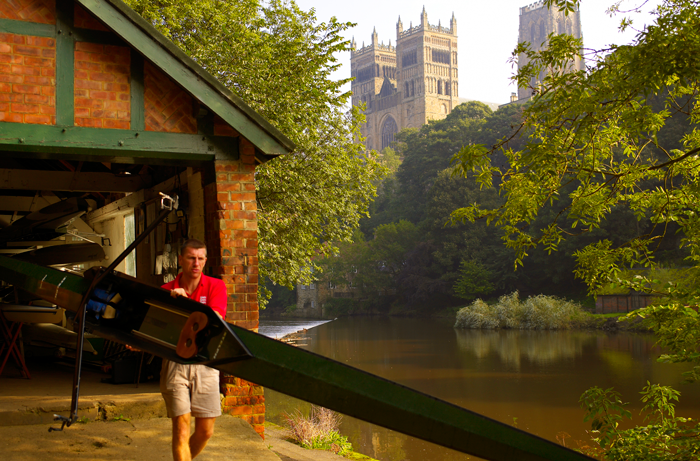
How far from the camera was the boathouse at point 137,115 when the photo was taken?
4871 millimetres

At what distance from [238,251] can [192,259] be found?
1.85 m

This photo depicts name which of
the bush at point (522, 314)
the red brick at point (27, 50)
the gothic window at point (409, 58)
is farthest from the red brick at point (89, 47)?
the gothic window at point (409, 58)

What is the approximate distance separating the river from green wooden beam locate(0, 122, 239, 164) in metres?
8.77

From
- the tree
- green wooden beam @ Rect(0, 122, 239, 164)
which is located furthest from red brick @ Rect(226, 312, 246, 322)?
the tree

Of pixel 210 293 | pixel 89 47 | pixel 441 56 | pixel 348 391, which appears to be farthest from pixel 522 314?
pixel 441 56

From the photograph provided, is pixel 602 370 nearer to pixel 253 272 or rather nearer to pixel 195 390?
pixel 253 272

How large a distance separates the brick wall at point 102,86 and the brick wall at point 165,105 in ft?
0.55

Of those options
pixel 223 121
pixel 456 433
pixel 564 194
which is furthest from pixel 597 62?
pixel 564 194

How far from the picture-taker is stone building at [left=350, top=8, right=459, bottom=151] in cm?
10794

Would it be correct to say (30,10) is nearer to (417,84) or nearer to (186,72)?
(186,72)

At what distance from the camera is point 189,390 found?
3625 mm

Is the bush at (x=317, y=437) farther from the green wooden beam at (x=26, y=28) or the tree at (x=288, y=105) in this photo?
the green wooden beam at (x=26, y=28)

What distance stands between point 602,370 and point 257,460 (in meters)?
21.5

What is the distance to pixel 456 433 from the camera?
50.8 inches
